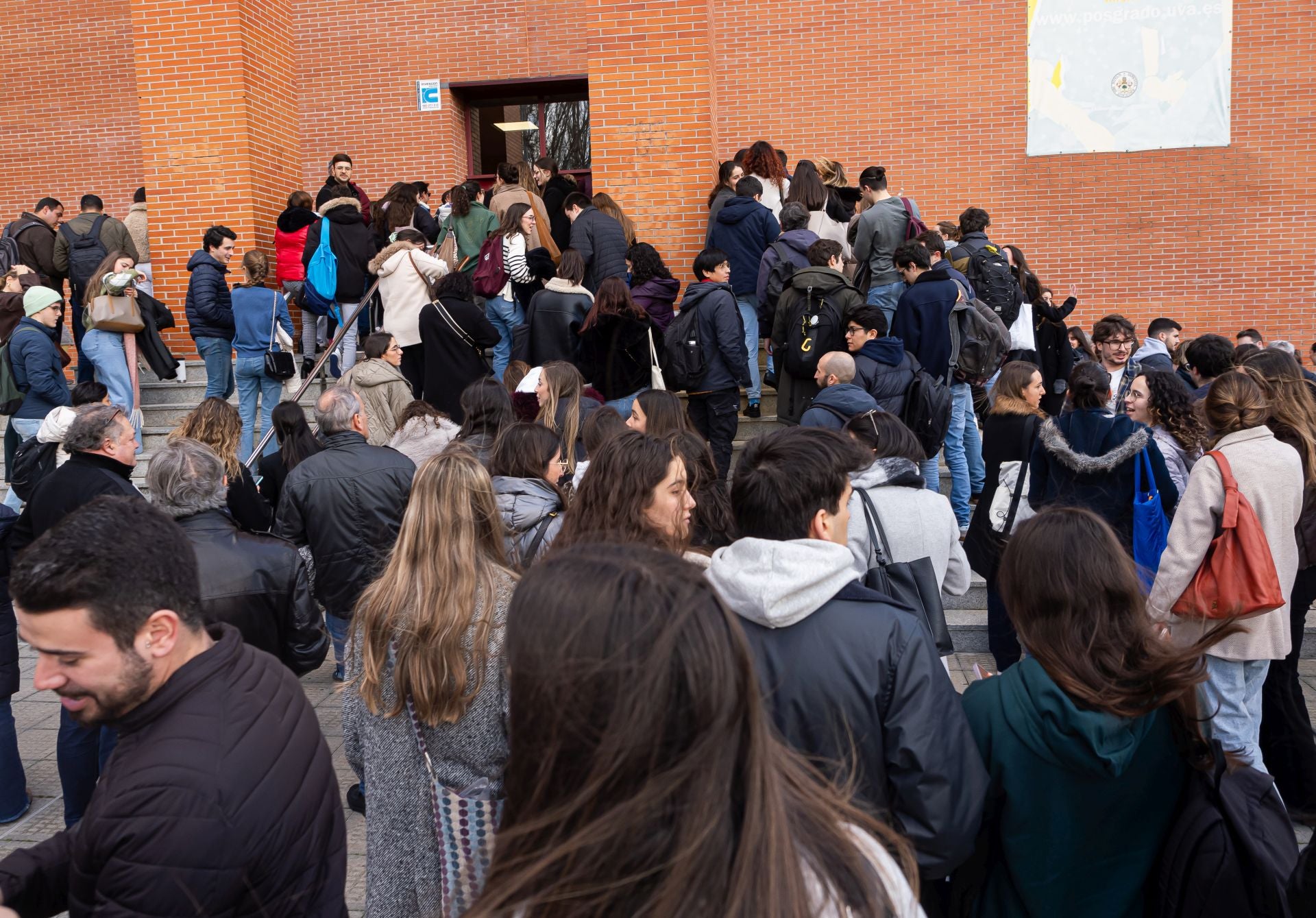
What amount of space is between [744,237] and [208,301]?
4.72 meters

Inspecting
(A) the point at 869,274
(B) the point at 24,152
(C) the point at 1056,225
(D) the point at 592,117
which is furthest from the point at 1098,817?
(B) the point at 24,152

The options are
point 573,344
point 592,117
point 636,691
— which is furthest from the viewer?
point 592,117

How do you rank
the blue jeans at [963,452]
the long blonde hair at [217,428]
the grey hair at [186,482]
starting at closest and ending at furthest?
the grey hair at [186,482], the long blonde hair at [217,428], the blue jeans at [963,452]

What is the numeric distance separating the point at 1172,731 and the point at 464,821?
1643mm

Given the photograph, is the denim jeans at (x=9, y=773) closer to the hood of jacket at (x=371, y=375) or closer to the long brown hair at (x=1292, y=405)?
the hood of jacket at (x=371, y=375)

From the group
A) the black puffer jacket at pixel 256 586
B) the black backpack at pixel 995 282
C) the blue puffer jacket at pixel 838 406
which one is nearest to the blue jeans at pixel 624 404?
the blue puffer jacket at pixel 838 406

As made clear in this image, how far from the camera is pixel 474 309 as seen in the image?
825 cm

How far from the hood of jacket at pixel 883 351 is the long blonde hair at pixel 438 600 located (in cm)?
447

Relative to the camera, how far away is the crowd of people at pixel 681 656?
1175mm

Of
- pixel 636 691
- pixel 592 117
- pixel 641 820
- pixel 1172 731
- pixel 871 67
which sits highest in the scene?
pixel 871 67

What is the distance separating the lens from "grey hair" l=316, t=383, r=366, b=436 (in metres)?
5.33

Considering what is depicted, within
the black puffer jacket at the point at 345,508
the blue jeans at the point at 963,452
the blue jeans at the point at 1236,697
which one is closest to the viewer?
the blue jeans at the point at 1236,697

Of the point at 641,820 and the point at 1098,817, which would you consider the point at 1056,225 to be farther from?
the point at 641,820

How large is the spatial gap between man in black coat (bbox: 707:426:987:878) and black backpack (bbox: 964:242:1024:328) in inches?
272
